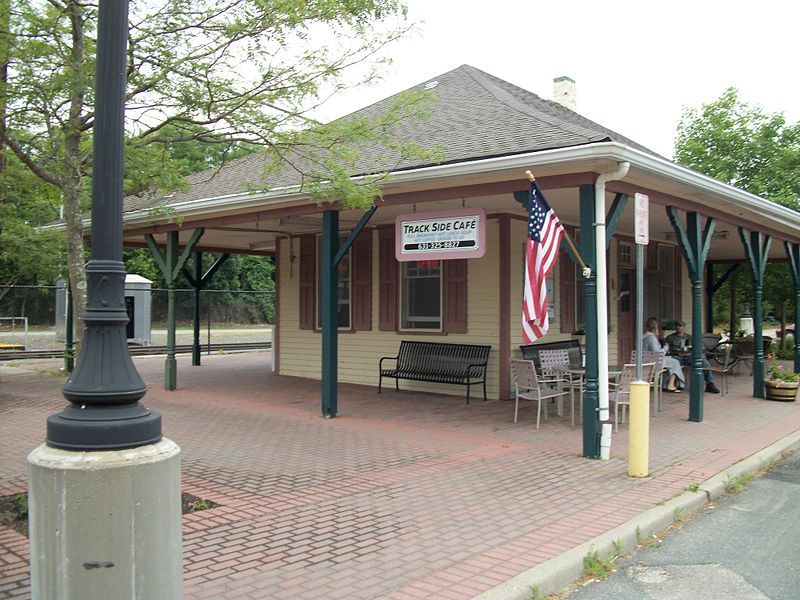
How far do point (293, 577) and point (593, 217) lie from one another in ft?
16.4

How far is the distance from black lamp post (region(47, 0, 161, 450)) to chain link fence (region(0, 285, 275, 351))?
1828 centimetres

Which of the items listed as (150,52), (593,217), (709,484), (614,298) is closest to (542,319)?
(593,217)

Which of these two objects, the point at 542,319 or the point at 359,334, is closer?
the point at 542,319

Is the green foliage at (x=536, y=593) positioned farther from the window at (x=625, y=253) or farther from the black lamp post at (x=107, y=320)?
the window at (x=625, y=253)

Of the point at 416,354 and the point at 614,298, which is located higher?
the point at 614,298

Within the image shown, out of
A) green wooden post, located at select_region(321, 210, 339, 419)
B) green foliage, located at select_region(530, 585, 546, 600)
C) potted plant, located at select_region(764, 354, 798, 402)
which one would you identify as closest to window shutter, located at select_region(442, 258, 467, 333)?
green wooden post, located at select_region(321, 210, 339, 419)

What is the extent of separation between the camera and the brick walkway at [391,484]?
13.9 feet

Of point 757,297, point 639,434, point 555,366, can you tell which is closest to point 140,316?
point 555,366

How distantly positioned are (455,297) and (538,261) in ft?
16.3

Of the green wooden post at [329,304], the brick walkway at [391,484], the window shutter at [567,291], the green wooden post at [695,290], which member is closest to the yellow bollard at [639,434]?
the brick walkway at [391,484]

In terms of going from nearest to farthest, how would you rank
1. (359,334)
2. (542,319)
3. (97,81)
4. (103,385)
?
(103,385)
(97,81)
(542,319)
(359,334)

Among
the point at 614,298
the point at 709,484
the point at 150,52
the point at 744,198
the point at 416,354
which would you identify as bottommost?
the point at 709,484

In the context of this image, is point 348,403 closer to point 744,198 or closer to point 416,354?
point 416,354

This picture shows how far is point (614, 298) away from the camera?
14.6 m
